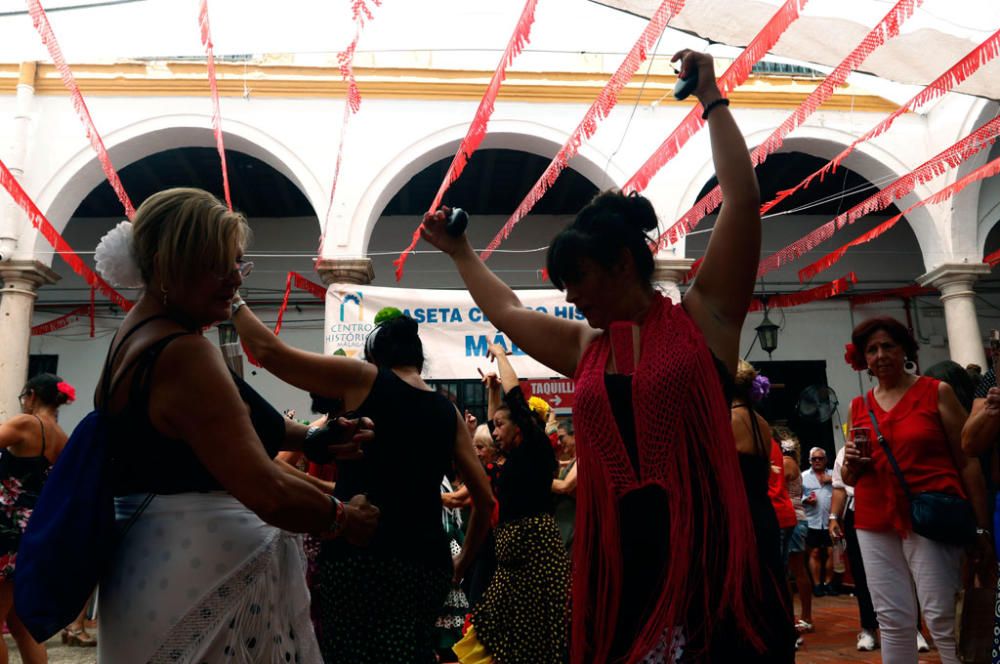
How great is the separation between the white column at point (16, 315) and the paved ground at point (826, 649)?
325 centimetres

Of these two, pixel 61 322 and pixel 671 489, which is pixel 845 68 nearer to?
pixel 671 489

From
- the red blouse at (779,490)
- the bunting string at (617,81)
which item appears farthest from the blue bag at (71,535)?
the red blouse at (779,490)

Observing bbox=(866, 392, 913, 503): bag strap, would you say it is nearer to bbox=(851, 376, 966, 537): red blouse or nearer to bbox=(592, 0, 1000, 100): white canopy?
bbox=(851, 376, 966, 537): red blouse

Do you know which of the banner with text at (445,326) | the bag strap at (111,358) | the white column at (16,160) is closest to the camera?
the bag strap at (111,358)

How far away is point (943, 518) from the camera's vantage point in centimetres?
315

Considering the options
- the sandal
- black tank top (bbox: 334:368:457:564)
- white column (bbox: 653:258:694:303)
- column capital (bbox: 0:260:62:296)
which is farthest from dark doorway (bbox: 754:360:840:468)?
black tank top (bbox: 334:368:457:564)

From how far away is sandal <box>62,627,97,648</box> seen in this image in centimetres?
619

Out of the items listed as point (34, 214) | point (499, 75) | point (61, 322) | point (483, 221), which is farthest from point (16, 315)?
point (483, 221)

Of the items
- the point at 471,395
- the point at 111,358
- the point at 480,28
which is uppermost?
the point at 480,28

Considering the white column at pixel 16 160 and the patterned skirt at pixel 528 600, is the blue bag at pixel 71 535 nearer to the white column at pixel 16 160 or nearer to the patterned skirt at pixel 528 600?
the patterned skirt at pixel 528 600

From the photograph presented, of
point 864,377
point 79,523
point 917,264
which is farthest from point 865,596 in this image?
point 917,264

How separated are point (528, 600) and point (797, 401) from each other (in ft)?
34.4

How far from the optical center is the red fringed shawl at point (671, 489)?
58.3 inches

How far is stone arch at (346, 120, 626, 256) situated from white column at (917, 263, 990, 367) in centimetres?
430
